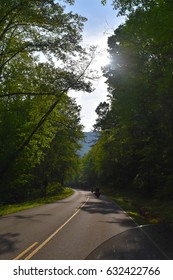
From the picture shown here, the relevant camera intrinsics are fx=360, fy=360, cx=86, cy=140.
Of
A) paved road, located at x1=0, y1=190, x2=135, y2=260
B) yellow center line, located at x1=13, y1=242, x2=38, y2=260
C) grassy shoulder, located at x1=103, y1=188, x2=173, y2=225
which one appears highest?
yellow center line, located at x1=13, y1=242, x2=38, y2=260

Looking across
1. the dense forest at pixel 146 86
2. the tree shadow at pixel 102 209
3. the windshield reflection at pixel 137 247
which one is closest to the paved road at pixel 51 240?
the windshield reflection at pixel 137 247

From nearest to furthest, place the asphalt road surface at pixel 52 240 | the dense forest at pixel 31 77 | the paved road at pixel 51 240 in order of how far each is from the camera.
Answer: the asphalt road surface at pixel 52 240
the paved road at pixel 51 240
the dense forest at pixel 31 77

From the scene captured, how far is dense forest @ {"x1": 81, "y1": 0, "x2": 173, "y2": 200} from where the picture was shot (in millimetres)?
13594

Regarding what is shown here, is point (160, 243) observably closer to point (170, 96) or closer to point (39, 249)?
point (39, 249)

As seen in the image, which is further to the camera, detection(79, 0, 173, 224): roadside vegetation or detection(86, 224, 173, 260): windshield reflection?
detection(79, 0, 173, 224): roadside vegetation

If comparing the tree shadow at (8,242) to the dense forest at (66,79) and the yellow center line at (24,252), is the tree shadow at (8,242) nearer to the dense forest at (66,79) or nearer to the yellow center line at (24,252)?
the yellow center line at (24,252)

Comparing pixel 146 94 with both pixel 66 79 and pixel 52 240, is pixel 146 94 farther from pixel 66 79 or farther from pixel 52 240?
pixel 52 240

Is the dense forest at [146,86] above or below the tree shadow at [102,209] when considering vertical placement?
above

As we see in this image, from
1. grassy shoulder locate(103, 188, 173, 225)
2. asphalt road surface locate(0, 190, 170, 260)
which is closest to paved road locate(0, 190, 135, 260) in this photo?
Result: asphalt road surface locate(0, 190, 170, 260)

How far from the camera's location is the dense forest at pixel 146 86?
44.6 ft

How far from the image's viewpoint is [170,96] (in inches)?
982

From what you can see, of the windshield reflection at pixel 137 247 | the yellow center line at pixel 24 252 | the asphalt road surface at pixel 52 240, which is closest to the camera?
the windshield reflection at pixel 137 247

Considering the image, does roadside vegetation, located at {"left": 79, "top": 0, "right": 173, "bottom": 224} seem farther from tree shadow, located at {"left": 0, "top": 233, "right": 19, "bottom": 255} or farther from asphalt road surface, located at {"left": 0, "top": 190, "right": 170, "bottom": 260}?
tree shadow, located at {"left": 0, "top": 233, "right": 19, "bottom": 255}

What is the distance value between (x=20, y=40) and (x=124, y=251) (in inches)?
661
